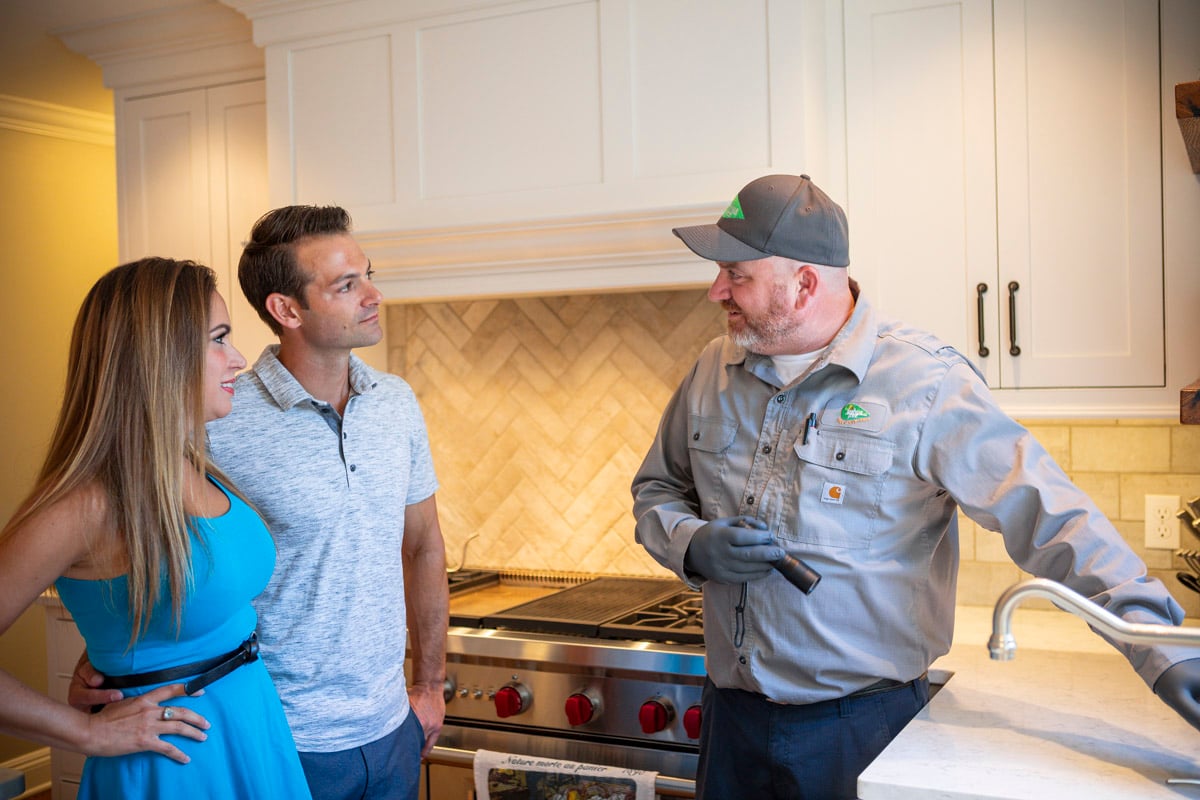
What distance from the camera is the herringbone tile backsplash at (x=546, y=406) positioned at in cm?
299

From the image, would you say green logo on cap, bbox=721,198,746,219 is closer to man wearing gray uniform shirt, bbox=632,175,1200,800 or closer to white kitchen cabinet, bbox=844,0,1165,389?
man wearing gray uniform shirt, bbox=632,175,1200,800

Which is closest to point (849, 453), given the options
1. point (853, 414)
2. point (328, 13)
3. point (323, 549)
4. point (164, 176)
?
point (853, 414)

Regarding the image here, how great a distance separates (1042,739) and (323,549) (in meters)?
1.16

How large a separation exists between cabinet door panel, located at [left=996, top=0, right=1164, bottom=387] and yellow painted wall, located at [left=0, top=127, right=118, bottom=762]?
3619 millimetres

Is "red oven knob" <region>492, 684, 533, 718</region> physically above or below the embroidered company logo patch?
below

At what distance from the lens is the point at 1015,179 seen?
2.29 m

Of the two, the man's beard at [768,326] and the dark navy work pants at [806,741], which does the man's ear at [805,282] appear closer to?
the man's beard at [768,326]

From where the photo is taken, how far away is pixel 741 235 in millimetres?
1792

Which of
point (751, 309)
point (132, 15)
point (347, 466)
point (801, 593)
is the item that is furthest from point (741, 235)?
point (132, 15)

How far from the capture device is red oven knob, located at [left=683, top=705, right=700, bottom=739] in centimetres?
227

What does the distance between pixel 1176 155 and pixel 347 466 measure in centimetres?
173

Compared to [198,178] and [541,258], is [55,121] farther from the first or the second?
[541,258]

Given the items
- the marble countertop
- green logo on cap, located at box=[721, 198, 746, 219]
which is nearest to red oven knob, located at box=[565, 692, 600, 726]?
the marble countertop

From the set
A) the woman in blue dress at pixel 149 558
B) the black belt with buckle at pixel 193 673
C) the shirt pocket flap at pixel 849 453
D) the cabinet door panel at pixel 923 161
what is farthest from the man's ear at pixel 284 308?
the cabinet door panel at pixel 923 161
